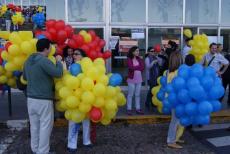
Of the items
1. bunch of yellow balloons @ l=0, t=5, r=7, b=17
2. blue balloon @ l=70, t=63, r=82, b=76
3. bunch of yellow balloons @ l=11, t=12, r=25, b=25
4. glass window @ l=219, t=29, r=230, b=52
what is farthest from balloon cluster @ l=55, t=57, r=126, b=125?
glass window @ l=219, t=29, r=230, b=52

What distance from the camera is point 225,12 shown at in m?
13.6

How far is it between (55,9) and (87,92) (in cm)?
728

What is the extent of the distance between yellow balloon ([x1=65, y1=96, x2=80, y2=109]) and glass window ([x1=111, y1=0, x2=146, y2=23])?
7215mm

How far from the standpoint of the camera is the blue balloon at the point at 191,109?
6.23 meters

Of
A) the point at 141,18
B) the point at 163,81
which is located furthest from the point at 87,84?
the point at 141,18

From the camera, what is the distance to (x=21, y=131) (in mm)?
8164

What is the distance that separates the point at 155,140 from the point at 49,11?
6.77 meters

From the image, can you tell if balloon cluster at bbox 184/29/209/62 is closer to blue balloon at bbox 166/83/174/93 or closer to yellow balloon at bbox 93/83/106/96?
blue balloon at bbox 166/83/174/93

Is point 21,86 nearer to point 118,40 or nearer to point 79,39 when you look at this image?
point 79,39

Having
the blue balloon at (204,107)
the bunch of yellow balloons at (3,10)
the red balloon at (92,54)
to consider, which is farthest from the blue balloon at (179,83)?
the bunch of yellow balloons at (3,10)

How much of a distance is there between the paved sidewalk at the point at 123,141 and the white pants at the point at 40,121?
617mm

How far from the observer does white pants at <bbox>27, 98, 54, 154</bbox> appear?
19.4 feet

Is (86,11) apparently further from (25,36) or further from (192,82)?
(192,82)

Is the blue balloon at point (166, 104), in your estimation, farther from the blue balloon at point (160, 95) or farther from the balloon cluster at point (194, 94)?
the blue balloon at point (160, 95)
